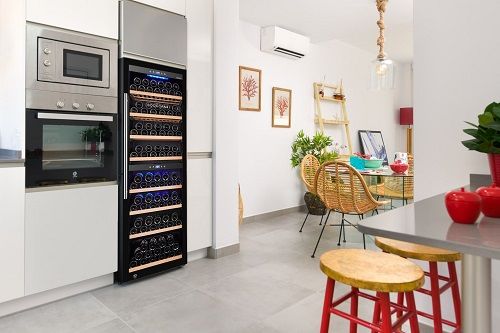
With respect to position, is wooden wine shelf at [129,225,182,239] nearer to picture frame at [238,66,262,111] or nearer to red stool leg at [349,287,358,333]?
red stool leg at [349,287,358,333]

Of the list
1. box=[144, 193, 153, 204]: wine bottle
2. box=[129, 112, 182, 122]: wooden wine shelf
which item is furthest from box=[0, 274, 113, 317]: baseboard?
box=[129, 112, 182, 122]: wooden wine shelf

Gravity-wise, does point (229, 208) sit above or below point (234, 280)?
above

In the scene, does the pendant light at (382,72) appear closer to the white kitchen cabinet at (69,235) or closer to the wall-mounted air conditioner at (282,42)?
the wall-mounted air conditioner at (282,42)

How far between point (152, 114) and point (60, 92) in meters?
0.67

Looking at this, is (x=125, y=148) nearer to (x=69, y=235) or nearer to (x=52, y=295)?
(x=69, y=235)

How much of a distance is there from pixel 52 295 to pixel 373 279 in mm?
2157

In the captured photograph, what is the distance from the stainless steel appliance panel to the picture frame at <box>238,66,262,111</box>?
187 cm

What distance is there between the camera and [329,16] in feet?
15.6

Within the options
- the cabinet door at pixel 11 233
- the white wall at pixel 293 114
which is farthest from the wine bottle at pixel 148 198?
the white wall at pixel 293 114

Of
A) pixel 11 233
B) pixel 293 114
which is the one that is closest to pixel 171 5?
pixel 11 233

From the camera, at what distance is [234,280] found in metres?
2.88

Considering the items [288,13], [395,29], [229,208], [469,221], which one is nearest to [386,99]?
[395,29]

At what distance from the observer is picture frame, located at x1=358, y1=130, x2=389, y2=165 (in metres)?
7.08

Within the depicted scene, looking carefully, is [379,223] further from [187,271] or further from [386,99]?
[386,99]
